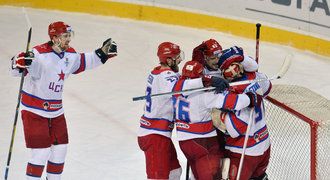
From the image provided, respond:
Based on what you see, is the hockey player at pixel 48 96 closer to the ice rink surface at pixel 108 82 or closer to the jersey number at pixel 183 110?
the ice rink surface at pixel 108 82

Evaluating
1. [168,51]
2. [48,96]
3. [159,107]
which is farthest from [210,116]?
[48,96]

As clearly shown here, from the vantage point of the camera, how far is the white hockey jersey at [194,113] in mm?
3996

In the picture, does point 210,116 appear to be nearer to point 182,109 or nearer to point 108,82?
point 182,109

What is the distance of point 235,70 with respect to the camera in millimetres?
3980

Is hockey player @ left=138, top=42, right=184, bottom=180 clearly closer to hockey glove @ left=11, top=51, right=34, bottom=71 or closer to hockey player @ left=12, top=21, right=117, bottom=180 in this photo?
hockey player @ left=12, top=21, right=117, bottom=180

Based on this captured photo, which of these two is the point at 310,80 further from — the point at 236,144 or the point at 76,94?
the point at 236,144

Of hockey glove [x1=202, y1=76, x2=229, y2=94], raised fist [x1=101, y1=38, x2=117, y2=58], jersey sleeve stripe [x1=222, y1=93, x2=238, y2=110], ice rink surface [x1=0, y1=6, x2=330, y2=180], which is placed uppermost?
hockey glove [x1=202, y1=76, x2=229, y2=94]

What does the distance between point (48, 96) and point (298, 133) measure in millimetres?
1437

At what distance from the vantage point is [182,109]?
411 centimetres

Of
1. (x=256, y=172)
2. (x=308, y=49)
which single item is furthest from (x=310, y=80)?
(x=256, y=172)

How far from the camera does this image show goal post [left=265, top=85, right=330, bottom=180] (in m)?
3.86

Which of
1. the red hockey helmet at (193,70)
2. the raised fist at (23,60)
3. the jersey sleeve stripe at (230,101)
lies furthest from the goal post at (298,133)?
the raised fist at (23,60)

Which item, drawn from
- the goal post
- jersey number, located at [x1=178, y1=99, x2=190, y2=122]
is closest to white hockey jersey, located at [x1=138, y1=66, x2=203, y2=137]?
jersey number, located at [x1=178, y1=99, x2=190, y2=122]

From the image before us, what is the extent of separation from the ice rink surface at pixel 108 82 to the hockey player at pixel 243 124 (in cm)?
113
